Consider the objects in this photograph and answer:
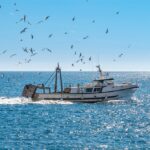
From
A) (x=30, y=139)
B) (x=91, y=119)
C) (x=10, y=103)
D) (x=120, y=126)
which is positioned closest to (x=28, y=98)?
(x=10, y=103)

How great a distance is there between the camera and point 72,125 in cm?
7362

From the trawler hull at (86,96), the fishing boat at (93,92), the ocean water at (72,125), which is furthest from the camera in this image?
the trawler hull at (86,96)

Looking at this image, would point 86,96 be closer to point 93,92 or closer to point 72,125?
point 93,92

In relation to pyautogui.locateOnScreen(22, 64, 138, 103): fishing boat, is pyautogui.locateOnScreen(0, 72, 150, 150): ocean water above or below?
below

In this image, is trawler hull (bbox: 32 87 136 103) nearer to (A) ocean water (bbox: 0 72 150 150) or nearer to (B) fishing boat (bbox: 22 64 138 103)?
(B) fishing boat (bbox: 22 64 138 103)

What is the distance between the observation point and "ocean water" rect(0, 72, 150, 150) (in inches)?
2239

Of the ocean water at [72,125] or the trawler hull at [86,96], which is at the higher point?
the trawler hull at [86,96]

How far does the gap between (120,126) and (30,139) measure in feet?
57.6

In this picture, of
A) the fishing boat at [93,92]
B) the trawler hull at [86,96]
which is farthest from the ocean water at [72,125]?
the fishing boat at [93,92]

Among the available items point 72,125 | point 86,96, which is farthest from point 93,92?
point 72,125

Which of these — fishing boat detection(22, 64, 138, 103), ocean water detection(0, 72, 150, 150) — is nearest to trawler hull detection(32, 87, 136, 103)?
fishing boat detection(22, 64, 138, 103)

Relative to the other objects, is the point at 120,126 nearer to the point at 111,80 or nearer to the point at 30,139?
the point at 30,139

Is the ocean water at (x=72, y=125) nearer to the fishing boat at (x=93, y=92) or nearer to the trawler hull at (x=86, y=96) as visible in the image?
the trawler hull at (x=86, y=96)

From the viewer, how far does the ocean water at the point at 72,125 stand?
56875mm
